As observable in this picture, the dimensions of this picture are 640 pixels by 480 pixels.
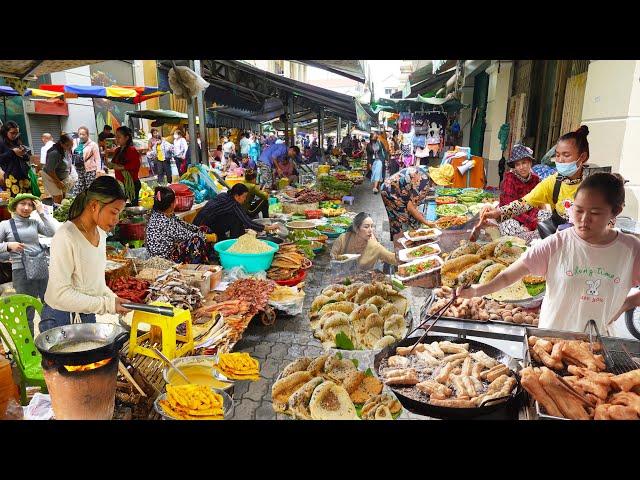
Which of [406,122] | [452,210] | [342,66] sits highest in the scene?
[342,66]

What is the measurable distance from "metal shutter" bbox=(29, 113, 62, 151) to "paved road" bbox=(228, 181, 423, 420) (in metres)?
11.8

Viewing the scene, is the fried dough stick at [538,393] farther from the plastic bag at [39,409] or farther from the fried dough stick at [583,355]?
the plastic bag at [39,409]

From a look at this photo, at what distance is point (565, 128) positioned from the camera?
4.88 metres

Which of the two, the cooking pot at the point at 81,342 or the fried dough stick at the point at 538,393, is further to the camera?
the cooking pot at the point at 81,342

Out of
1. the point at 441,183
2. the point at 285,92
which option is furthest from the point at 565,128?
the point at 285,92

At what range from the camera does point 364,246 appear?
12.0 ft

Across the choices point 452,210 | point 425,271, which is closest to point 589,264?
point 425,271

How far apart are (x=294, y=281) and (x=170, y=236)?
1.42 meters

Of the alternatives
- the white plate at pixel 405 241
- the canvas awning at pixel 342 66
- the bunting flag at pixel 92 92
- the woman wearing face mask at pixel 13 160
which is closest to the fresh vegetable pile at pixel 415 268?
the white plate at pixel 405 241

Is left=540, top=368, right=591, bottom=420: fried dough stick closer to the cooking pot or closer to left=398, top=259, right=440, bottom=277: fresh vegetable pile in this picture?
left=398, top=259, right=440, bottom=277: fresh vegetable pile

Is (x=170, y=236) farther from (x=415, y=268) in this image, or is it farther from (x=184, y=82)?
(x=415, y=268)

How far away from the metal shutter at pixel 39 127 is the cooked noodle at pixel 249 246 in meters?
11.5

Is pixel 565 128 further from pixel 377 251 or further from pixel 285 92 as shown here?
pixel 285 92

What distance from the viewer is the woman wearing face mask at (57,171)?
813 cm
